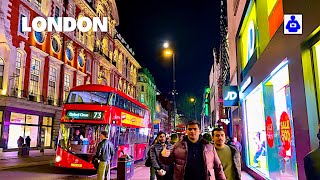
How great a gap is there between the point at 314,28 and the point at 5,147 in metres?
24.8

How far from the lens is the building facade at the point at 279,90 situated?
19.5ft

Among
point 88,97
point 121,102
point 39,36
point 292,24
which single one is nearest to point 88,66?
point 39,36

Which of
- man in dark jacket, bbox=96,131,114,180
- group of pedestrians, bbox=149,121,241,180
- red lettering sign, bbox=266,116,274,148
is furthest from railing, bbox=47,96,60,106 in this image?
group of pedestrians, bbox=149,121,241,180

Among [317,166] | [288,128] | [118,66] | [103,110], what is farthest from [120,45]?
[317,166]

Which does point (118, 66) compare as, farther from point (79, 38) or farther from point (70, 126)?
point (70, 126)

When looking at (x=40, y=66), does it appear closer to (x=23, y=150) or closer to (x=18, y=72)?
(x=18, y=72)

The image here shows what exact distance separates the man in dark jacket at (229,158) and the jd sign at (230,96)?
479 inches

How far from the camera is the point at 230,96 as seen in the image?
17.4m

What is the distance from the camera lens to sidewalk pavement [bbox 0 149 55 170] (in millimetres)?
18022

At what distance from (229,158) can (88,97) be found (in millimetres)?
10696

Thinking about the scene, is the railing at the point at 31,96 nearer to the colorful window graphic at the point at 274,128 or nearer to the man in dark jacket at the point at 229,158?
the colorful window graphic at the point at 274,128

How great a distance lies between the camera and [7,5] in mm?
24219

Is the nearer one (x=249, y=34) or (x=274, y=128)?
(x=274, y=128)
